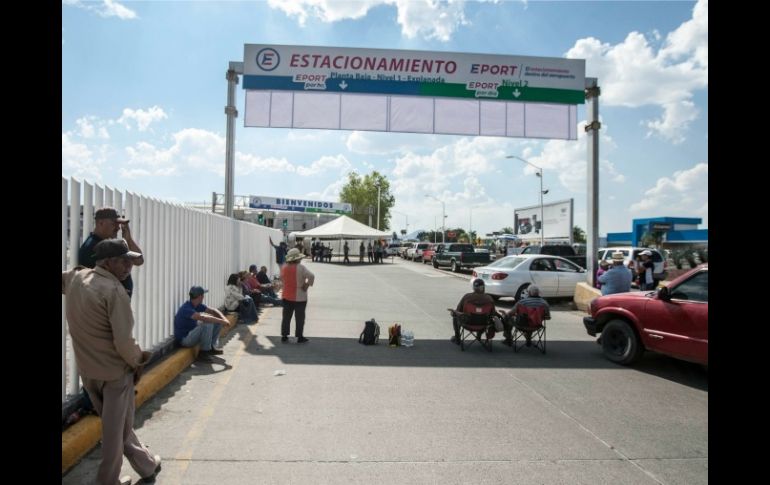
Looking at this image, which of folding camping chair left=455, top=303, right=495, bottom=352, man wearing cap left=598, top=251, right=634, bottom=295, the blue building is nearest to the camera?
folding camping chair left=455, top=303, right=495, bottom=352

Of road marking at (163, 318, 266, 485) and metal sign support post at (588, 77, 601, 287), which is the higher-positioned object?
metal sign support post at (588, 77, 601, 287)

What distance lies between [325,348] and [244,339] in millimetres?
1662

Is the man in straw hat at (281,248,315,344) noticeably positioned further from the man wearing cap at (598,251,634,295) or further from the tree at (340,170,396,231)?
the tree at (340,170,396,231)

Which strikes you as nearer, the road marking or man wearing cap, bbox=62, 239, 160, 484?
man wearing cap, bbox=62, 239, 160, 484

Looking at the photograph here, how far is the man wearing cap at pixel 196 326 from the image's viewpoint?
711 centimetres

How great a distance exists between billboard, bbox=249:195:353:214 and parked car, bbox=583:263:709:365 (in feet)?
163

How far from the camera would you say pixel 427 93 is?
12422mm

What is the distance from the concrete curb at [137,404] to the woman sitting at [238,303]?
Answer: 11.0 ft

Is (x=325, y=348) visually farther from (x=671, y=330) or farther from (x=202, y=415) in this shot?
(x=671, y=330)

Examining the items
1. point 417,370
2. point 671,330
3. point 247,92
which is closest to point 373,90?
point 247,92

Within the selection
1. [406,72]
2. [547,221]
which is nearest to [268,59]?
[406,72]

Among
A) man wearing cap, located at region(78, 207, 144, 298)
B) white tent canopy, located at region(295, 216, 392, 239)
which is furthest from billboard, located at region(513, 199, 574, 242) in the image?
man wearing cap, located at region(78, 207, 144, 298)

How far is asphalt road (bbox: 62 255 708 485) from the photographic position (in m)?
3.91

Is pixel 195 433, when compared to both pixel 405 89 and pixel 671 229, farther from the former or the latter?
pixel 671 229
